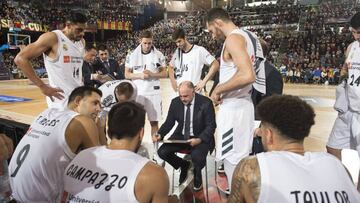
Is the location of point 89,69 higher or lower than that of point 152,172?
higher

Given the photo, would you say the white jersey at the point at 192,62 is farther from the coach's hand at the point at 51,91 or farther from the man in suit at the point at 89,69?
the coach's hand at the point at 51,91

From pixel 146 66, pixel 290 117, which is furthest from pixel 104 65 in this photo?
pixel 290 117

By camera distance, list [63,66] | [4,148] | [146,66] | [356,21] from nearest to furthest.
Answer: [4,148] < [356,21] < [63,66] < [146,66]

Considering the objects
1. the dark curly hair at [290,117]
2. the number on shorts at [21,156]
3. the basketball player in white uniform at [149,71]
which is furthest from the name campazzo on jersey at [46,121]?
the basketball player in white uniform at [149,71]

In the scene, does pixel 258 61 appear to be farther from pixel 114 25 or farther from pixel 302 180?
pixel 114 25

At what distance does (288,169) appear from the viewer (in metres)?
1.40

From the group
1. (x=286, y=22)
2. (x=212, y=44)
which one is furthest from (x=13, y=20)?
(x=286, y=22)

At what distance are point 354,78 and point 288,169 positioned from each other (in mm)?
2256

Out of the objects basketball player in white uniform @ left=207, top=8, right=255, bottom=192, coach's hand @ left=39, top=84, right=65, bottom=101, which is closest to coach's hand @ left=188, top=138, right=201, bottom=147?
basketball player in white uniform @ left=207, top=8, right=255, bottom=192

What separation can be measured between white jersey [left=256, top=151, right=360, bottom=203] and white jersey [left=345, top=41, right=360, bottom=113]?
1973 mm

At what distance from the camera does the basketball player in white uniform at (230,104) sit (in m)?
2.64

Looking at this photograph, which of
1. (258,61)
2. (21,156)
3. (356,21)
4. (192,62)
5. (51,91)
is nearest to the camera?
(21,156)

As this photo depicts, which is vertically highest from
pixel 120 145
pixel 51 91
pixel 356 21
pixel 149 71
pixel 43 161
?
pixel 356 21

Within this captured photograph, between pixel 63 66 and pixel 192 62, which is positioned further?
pixel 192 62
